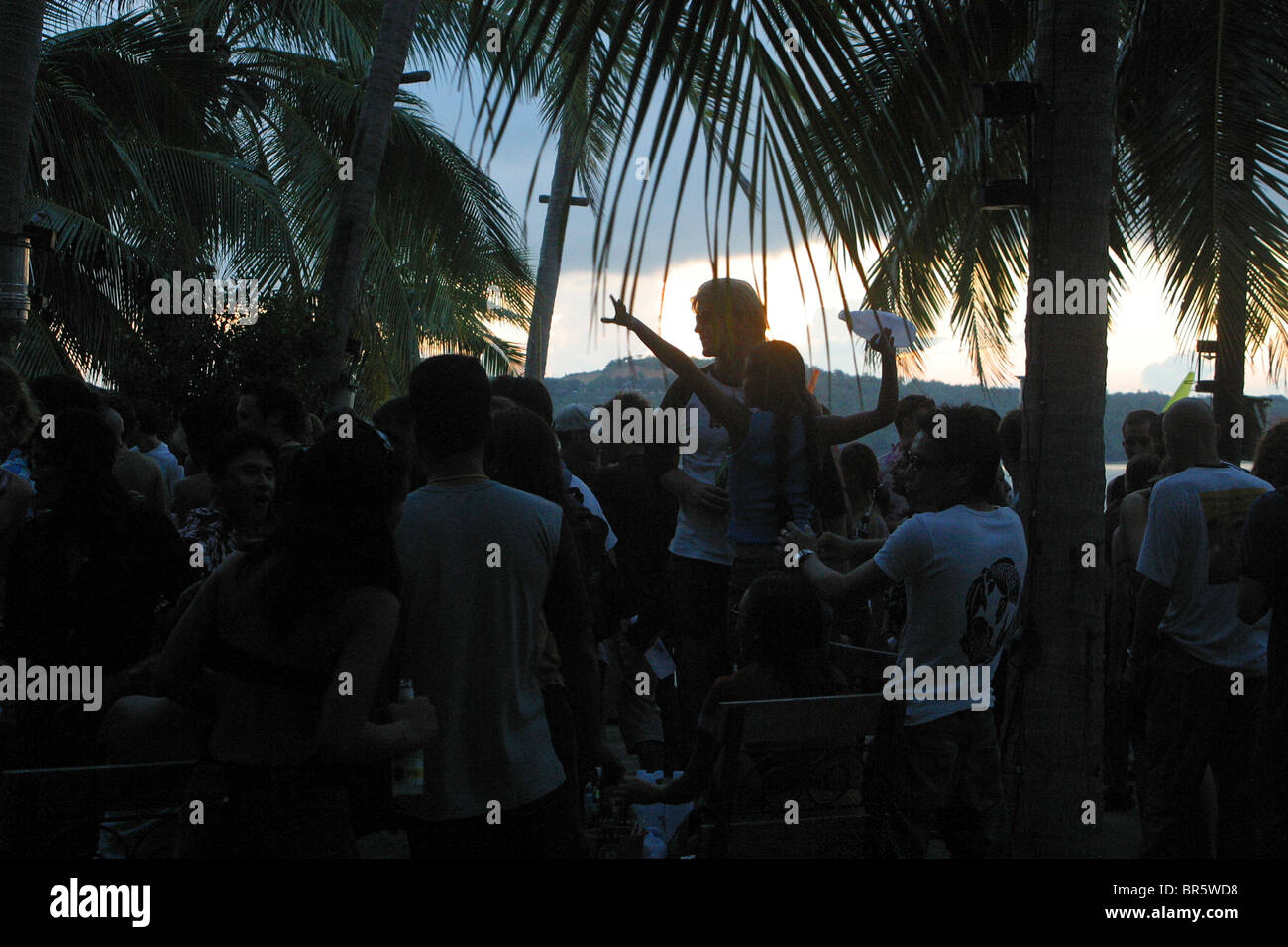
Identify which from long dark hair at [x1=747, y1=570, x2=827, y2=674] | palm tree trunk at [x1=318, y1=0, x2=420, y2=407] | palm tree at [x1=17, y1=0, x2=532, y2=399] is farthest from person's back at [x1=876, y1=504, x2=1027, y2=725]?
palm tree at [x1=17, y1=0, x2=532, y2=399]

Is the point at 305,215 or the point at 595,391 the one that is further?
the point at 305,215

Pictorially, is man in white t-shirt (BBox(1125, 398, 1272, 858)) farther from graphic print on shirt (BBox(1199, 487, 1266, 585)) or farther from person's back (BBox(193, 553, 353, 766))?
person's back (BBox(193, 553, 353, 766))

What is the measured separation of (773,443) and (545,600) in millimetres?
1844

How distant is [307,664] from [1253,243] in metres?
9.31

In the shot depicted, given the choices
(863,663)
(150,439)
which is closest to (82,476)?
(863,663)

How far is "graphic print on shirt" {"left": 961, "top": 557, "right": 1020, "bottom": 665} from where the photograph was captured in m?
3.75

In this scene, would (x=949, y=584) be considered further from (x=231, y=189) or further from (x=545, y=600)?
(x=231, y=189)

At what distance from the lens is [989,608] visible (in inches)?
149

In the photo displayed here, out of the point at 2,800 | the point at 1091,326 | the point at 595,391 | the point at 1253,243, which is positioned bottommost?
the point at 2,800

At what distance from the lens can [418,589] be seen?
9.20 ft
